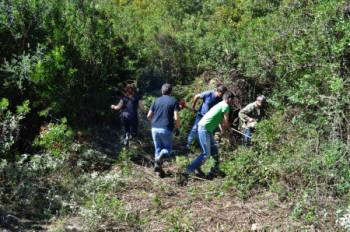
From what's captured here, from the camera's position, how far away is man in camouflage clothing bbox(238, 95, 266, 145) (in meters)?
9.95

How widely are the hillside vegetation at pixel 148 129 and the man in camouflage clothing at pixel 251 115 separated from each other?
27 cm

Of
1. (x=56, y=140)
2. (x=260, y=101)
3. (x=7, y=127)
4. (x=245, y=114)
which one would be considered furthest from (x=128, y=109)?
(x=260, y=101)

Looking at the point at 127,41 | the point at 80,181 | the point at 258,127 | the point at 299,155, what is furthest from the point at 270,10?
the point at 80,181

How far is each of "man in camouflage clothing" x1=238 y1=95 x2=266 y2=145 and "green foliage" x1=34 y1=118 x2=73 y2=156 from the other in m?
3.33

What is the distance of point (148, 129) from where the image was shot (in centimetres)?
1132

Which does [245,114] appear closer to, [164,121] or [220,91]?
[220,91]

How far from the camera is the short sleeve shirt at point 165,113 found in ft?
28.2

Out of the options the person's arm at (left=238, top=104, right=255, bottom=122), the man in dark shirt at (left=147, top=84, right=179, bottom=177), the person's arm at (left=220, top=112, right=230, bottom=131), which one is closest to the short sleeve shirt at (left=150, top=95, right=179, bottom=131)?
the man in dark shirt at (left=147, top=84, right=179, bottom=177)

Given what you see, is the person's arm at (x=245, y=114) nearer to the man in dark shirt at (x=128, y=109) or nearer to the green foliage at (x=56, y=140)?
the man in dark shirt at (x=128, y=109)

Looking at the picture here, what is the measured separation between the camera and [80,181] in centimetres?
852

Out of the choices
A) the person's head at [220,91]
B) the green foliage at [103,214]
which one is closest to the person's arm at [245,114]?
the person's head at [220,91]

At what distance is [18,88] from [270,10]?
275 inches

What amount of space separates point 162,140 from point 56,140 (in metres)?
1.82

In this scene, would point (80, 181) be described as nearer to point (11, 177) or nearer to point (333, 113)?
point (11, 177)
